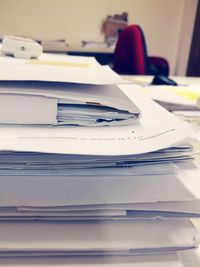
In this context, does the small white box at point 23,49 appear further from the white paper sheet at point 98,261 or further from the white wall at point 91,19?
the white wall at point 91,19

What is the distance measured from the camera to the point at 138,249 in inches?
12.4

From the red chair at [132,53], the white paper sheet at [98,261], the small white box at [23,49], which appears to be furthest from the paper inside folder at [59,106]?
the red chair at [132,53]

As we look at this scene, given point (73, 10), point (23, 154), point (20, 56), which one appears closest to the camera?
point (23, 154)

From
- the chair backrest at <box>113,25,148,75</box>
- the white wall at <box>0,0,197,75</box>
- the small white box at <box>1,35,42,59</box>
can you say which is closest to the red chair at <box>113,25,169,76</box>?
the chair backrest at <box>113,25,148,75</box>

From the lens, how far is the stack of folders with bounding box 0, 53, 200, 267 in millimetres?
306

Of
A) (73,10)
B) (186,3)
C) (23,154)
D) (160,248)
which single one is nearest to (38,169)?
(23,154)

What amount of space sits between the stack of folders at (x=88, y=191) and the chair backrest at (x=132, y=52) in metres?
1.35

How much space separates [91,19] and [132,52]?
1.84 m

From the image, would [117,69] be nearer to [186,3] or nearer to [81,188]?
[81,188]

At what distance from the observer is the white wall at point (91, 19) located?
3.26 metres

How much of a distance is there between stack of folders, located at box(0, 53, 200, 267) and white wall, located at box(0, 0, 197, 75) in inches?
123

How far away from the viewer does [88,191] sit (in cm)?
32

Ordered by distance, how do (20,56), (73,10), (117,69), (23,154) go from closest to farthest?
(23,154), (20,56), (117,69), (73,10)

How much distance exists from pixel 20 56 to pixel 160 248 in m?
0.42
